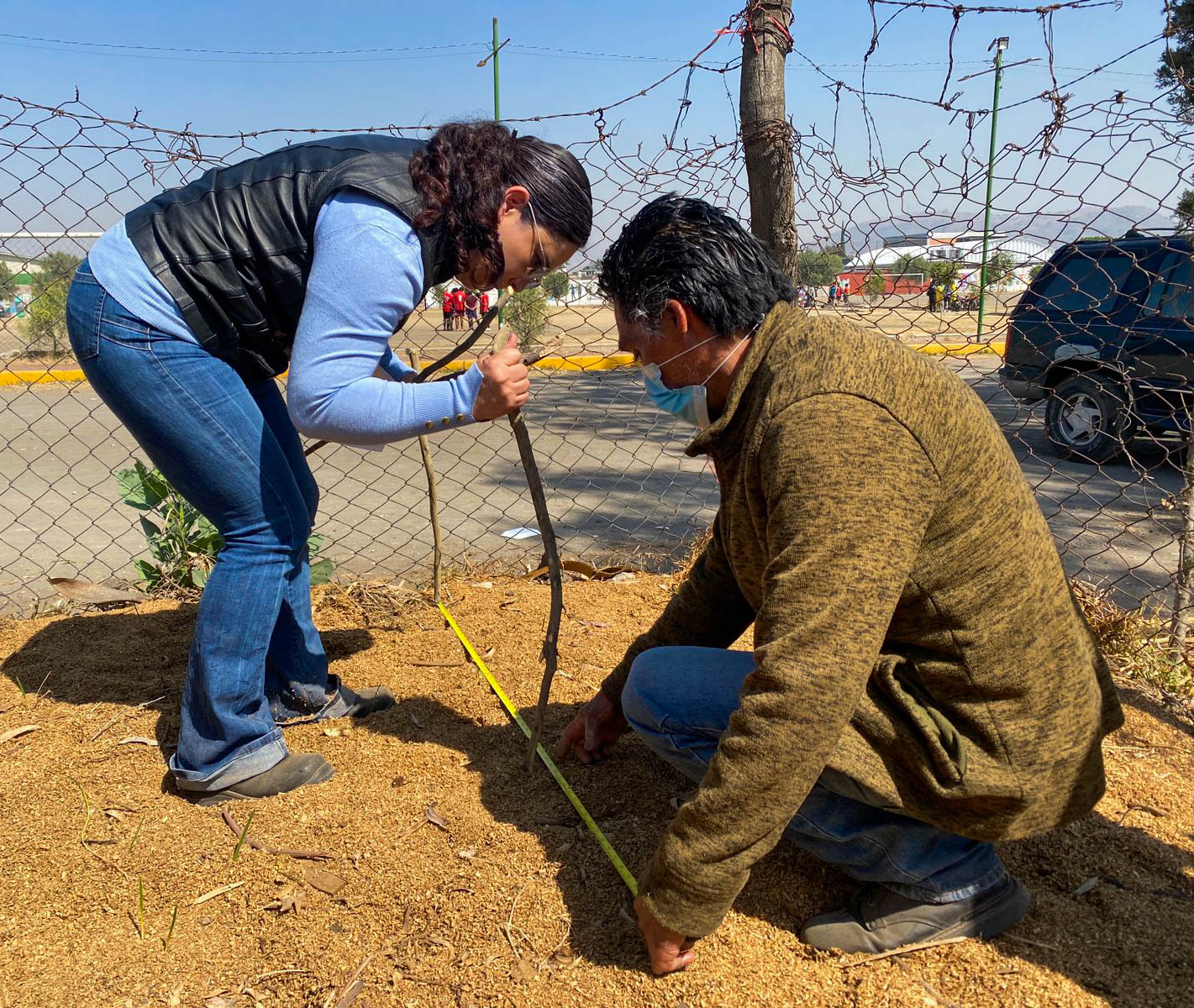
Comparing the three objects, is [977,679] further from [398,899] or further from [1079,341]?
[1079,341]

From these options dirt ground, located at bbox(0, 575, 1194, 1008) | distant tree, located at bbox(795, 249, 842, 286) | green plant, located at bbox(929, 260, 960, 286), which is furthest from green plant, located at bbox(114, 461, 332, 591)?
green plant, located at bbox(929, 260, 960, 286)

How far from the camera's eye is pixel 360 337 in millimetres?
1693

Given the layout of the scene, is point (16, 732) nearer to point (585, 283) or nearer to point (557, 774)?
point (557, 774)

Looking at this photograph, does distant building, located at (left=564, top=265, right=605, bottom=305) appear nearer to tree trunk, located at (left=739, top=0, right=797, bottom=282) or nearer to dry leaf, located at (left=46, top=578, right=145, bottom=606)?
tree trunk, located at (left=739, top=0, right=797, bottom=282)

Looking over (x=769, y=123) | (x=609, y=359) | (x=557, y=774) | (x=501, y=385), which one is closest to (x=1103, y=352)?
(x=609, y=359)

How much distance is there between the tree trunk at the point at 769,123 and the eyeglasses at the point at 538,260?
113cm

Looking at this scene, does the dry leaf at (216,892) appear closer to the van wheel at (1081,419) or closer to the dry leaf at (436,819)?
the dry leaf at (436,819)

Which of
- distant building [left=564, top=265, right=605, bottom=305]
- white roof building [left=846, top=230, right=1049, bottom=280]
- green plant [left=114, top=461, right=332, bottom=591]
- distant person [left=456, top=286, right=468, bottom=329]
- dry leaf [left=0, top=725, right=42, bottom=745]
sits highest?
white roof building [left=846, top=230, right=1049, bottom=280]

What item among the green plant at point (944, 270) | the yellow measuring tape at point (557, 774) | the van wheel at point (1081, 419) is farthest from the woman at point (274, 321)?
the van wheel at point (1081, 419)

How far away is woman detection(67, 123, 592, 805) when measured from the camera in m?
1.70

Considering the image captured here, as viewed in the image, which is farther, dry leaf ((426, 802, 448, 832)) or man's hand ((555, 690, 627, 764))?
man's hand ((555, 690, 627, 764))

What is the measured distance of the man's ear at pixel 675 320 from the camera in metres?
1.48

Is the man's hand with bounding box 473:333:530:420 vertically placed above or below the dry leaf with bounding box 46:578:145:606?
above

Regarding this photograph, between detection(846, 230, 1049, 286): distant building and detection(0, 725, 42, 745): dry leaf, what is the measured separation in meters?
2.77
